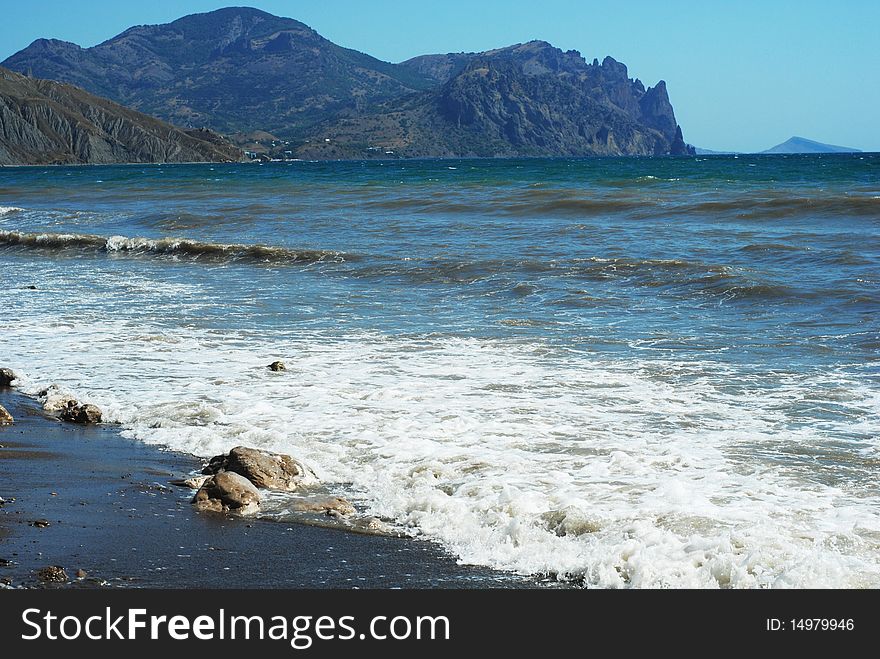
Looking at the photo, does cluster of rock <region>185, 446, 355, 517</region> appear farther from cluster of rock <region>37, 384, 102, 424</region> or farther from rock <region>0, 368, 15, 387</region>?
rock <region>0, 368, 15, 387</region>

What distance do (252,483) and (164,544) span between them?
0.99 meters

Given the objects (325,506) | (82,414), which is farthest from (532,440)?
(82,414)

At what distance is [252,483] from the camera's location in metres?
6.00

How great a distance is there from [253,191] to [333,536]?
42.7 meters

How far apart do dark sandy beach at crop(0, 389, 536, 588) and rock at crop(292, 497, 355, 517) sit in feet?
0.82

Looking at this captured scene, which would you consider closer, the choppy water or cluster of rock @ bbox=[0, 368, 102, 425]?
the choppy water

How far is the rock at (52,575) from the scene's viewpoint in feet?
14.7

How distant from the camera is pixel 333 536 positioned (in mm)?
5281

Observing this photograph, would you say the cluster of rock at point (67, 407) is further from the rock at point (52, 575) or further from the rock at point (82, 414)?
the rock at point (52, 575)

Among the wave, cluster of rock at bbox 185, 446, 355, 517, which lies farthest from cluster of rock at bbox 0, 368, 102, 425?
the wave

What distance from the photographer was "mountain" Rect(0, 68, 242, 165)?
447ft

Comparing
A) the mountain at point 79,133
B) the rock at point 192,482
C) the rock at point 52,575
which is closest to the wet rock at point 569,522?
the rock at point 192,482

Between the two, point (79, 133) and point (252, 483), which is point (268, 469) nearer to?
point (252, 483)
